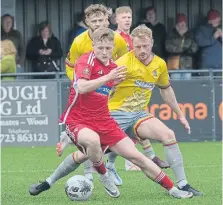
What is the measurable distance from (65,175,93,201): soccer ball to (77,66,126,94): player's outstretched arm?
103 centimetres

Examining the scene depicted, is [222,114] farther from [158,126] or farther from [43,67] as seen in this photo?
[158,126]

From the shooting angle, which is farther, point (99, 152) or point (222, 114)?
point (222, 114)

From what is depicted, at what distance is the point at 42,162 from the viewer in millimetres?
14789

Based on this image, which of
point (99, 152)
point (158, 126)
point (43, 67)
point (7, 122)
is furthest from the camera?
point (43, 67)

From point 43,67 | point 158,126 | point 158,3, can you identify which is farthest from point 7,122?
point 158,126

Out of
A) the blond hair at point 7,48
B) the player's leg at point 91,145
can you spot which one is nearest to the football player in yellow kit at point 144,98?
the player's leg at point 91,145

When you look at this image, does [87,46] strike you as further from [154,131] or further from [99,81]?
[99,81]

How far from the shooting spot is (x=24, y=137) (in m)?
17.9

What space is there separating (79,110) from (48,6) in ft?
37.3

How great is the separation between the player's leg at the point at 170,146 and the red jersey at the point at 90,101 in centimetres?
81

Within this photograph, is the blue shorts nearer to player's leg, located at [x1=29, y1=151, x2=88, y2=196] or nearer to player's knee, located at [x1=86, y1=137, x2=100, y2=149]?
player's leg, located at [x1=29, y1=151, x2=88, y2=196]

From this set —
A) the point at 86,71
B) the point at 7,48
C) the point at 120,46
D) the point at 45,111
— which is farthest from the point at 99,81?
the point at 7,48

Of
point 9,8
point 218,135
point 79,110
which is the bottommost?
point 218,135

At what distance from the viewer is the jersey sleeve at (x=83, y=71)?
31.7ft
